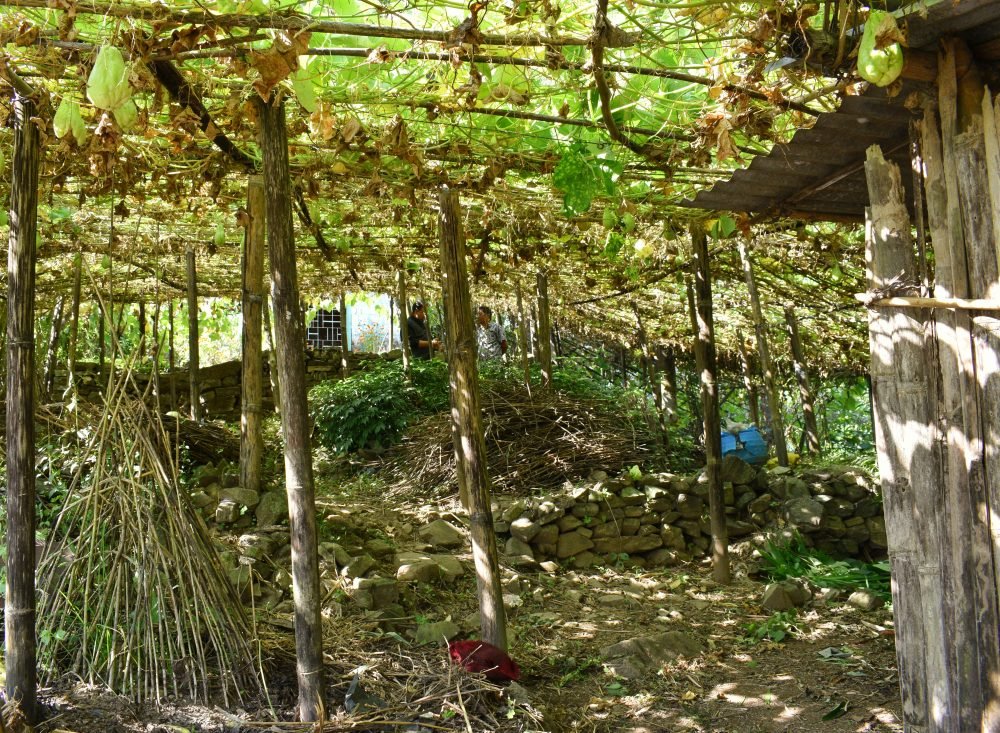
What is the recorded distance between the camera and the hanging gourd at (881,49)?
2500mm

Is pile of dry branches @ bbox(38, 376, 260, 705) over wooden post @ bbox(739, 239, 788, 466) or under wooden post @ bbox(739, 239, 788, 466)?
under

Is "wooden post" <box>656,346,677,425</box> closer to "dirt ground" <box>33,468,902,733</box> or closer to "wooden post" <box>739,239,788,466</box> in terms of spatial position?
"wooden post" <box>739,239,788,466</box>

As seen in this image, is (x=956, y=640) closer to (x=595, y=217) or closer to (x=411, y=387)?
(x=595, y=217)

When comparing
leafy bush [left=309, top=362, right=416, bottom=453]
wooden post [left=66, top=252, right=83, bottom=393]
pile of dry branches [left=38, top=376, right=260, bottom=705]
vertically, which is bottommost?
pile of dry branches [left=38, top=376, right=260, bottom=705]

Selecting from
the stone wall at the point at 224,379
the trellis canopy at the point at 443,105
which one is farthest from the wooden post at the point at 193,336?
the stone wall at the point at 224,379

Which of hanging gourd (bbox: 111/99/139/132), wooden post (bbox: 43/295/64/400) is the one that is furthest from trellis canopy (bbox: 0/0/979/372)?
wooden post (bbox: 43/295/64/400)

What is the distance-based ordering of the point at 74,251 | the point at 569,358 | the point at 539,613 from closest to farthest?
the point at 539,613, the point at 74,251, the point at 569,358

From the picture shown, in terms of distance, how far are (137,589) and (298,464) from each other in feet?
3.12

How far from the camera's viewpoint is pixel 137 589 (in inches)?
132

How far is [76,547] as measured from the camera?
3.42 meters

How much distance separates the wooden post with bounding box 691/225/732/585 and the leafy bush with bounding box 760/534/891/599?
21.2 inches

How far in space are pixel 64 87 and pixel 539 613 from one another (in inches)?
168

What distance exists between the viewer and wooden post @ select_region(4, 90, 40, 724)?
9.65 ft

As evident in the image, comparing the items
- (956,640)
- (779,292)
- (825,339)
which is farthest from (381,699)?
(825,339)
